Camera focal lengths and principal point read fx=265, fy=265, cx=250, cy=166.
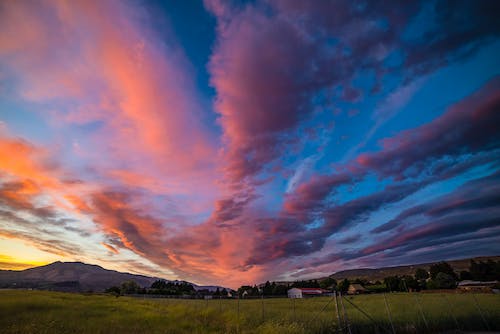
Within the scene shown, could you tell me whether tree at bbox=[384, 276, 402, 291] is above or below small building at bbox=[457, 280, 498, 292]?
above

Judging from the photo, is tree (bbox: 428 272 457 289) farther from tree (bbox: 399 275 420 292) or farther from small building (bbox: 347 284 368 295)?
small building (bbox: 347 284 368 295)

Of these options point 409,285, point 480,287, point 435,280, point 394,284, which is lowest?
point 480,287

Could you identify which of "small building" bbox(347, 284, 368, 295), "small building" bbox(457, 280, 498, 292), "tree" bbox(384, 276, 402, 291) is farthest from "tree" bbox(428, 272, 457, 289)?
"small building" bbox(347, 284, 368, 295)

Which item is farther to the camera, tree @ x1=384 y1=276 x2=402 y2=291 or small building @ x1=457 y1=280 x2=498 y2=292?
tree @ x1=384 y1=276 x2=402 y2=291

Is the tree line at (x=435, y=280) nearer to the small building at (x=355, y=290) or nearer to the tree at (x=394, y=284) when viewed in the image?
the tree at (x=394, y=284)

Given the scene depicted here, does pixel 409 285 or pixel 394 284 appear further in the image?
pixel 394 284

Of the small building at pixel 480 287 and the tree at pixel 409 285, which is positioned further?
the tree at pixel 409 285

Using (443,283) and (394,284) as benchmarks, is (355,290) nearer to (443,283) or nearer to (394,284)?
(394,284)

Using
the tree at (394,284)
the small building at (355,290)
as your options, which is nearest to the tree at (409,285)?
the tree at (394,284)

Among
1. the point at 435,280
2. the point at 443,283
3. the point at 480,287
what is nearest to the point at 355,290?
the point at 435,280

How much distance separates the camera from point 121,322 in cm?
1673

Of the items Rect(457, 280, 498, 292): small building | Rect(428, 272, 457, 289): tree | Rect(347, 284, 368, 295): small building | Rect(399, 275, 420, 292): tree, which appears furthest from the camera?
Rect(347, 284, 368, 295): small building

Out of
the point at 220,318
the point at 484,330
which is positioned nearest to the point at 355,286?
the point at 484,330

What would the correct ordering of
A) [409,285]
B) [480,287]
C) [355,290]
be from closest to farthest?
[480,287] < [409,285] < [355,290]
